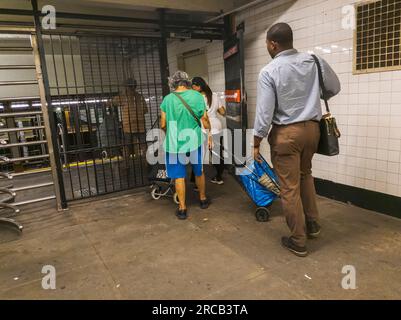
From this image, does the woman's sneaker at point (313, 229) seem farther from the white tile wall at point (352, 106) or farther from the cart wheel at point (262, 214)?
the white tile wall at point (352, 106)

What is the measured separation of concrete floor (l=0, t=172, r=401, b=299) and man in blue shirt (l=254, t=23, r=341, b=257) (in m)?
0.38

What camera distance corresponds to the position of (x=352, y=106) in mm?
3543

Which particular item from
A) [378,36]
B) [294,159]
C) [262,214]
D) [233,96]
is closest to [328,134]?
[294,159]

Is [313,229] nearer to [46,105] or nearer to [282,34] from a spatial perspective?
[282,34]

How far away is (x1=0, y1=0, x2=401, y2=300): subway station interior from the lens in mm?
2363

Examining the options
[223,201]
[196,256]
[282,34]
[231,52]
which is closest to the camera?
[282,34]

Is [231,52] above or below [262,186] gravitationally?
above

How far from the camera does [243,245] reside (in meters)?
2.87

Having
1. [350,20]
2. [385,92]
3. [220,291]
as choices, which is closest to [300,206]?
[220,291]

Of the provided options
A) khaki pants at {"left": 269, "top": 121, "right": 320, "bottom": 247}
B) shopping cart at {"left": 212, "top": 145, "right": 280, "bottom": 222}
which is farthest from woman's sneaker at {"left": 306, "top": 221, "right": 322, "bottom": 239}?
shopping cart at {"left": 212, "top": 145, "right": 280, "bottom": 222}

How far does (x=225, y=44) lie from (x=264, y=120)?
2.95 metres

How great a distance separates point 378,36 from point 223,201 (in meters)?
2.49

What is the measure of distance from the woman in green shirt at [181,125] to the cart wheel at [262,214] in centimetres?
82
